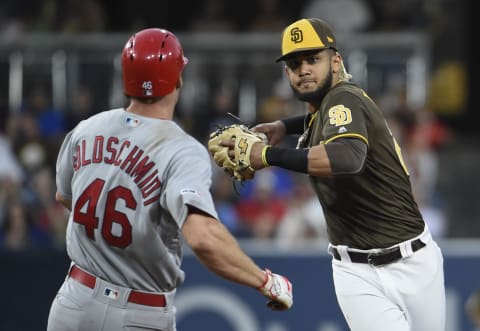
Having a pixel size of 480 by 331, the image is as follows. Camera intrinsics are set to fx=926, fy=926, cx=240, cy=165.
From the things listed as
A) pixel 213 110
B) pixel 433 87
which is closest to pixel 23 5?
pixel 213 110

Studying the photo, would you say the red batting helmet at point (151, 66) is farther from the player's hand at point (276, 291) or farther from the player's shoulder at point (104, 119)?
the player's hand at point (276, 291)

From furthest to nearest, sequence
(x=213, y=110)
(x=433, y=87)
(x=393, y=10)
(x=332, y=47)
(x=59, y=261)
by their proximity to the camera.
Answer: (x=433, y=87), (x=393, y=10), (x=213, y=110), (x=59, y=261), (x=332, y=47)

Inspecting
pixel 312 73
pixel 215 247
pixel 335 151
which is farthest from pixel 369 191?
pixel 215 247

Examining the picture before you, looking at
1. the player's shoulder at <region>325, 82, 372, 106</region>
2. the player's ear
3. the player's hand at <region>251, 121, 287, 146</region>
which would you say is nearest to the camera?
the player's shoulder at <region>325, 82, 372, 106</region>

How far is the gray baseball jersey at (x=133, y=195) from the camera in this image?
3.83 m

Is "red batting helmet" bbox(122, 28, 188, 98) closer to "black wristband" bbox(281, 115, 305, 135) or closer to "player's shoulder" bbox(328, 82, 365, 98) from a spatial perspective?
"player's shoulder" bbox(328, 82, 365, 98)

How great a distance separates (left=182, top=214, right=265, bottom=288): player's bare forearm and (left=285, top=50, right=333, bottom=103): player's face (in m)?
1.33

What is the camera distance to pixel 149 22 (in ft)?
40.5

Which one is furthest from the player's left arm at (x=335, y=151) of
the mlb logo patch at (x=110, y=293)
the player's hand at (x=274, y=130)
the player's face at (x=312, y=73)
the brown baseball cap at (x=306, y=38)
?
the mlb logo patch at (x=110, y=293)

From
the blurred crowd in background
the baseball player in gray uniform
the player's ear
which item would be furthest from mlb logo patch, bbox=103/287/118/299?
the blurred crowd in background

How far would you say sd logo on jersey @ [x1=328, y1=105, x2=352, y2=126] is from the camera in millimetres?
4504

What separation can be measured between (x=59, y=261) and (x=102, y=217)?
4.53 m

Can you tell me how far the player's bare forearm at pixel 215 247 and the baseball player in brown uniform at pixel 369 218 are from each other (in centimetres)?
100

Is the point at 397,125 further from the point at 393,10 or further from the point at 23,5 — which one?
the point at 23,5
